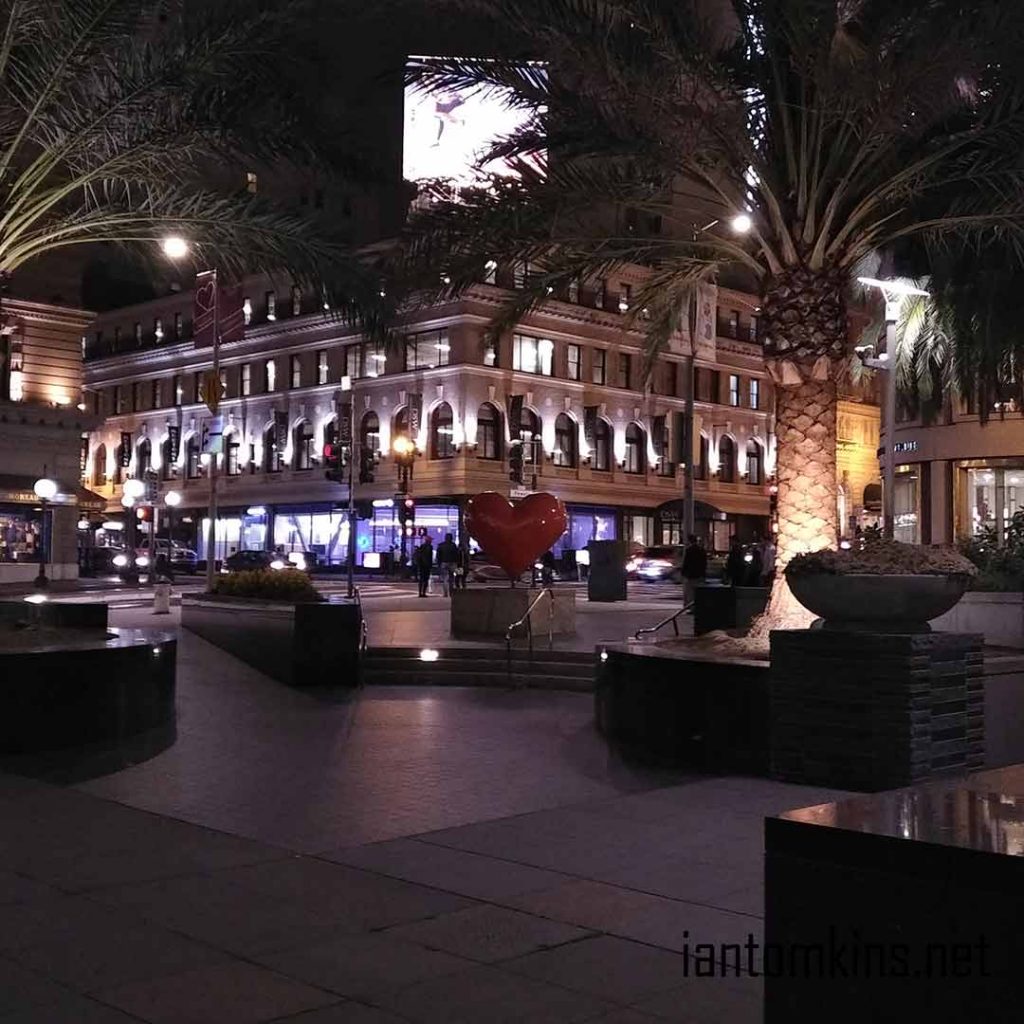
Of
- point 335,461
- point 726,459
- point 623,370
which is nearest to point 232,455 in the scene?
point 623,370

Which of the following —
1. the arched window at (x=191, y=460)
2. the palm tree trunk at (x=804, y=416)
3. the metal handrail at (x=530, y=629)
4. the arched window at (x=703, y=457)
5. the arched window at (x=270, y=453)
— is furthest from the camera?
the arched window at (x=191, y=460)

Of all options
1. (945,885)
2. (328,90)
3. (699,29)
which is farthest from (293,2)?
(945,885)

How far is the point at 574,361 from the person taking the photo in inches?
2694

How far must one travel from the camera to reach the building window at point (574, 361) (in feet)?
224

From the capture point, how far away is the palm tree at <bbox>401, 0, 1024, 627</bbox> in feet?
39.5

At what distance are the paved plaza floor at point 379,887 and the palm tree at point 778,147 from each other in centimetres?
497

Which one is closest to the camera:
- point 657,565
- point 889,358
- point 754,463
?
point 889,358

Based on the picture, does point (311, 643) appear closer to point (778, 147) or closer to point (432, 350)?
point (778, 147)

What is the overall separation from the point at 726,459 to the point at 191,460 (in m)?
31.4

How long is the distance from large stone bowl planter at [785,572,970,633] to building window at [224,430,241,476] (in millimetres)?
68398

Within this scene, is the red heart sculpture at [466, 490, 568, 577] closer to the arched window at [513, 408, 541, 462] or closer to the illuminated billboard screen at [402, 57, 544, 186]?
the illuminated billboard screen at [402, 57, 544, 186]

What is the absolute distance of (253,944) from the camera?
18.8ft

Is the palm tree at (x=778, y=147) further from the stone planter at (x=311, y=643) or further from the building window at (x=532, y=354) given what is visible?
the building window at (x=532, y=354)

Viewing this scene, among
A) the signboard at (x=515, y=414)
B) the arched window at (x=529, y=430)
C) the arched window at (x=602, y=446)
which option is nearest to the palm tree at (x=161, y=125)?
the signboard at (x=515, y=414)
